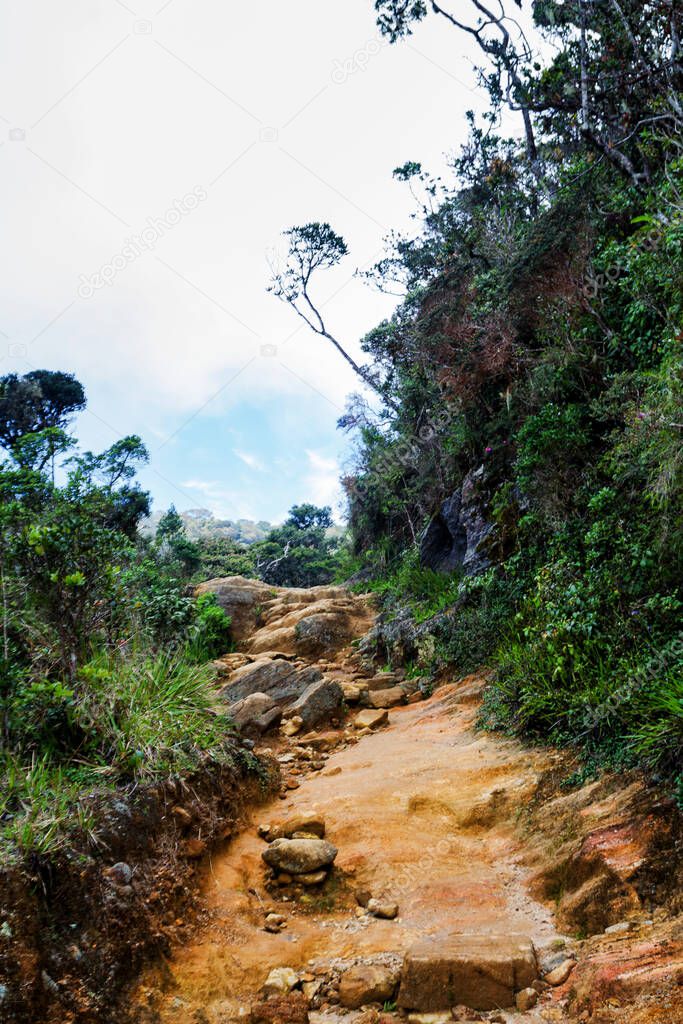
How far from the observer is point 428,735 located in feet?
24.5

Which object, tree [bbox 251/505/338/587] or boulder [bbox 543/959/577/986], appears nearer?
boulder [bbox 543/959/577/986]

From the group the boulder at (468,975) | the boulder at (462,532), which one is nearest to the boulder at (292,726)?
the boulder at (462,532)

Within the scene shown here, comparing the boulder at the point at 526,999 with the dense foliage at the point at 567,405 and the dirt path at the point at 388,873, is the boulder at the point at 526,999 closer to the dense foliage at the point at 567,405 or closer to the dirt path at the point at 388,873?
the dirt path at the point at 388,873

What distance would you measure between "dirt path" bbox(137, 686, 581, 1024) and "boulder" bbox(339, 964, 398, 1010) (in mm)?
337

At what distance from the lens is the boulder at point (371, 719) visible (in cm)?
863

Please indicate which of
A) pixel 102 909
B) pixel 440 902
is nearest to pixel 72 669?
pixel 102 909

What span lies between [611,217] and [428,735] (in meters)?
9.63

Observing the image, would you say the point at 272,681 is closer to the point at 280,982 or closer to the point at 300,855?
the point at 300,855

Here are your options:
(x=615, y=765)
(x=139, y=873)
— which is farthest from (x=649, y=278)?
(x=139, y=873)

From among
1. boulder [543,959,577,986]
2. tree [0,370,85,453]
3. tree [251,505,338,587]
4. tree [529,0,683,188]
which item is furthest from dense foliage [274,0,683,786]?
tree [0,370,85,453]

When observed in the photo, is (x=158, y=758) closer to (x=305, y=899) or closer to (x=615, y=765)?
(x=305, y=899)

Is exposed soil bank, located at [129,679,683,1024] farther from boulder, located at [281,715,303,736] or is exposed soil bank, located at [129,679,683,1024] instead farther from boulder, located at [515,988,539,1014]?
boulder, located at [281,715,303,736]

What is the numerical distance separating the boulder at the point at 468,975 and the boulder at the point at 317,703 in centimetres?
595

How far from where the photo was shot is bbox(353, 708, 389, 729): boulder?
863 centimetres
